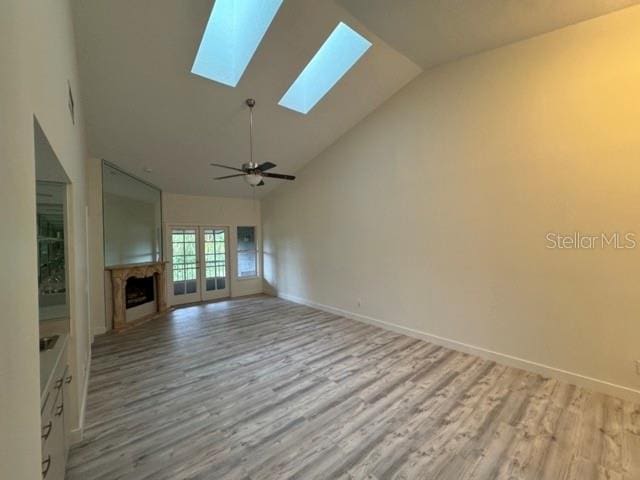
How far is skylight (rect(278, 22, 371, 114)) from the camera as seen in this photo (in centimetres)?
393

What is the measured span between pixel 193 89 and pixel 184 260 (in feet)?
15.3

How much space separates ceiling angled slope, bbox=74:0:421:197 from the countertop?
3017mm

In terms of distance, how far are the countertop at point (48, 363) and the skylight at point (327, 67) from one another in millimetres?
4016

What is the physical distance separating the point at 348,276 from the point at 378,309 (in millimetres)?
925

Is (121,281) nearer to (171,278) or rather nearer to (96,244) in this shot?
(96,244)

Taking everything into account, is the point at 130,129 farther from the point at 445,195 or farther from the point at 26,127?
the point at 445,195

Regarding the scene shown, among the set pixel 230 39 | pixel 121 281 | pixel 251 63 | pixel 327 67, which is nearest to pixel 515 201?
pixel 327 67

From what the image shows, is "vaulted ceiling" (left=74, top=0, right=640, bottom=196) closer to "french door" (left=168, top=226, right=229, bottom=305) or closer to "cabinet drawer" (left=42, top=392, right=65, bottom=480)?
"french door" (left=168, top=226, right=229, bottom=305)

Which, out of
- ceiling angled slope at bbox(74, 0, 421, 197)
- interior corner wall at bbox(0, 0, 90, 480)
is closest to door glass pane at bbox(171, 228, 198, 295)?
ceiling angled slope at bbox(74, 0, 421, 197)

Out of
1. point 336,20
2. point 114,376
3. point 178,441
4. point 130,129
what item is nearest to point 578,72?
point 336,20

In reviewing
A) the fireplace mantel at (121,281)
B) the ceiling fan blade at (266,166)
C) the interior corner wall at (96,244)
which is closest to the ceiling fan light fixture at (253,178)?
the ceiling fan blade at (266,166)

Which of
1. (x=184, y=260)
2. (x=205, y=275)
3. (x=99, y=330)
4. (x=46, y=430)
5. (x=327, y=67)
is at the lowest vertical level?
(x=99, y=330)

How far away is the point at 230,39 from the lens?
3.79m

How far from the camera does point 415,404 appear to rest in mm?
2836
